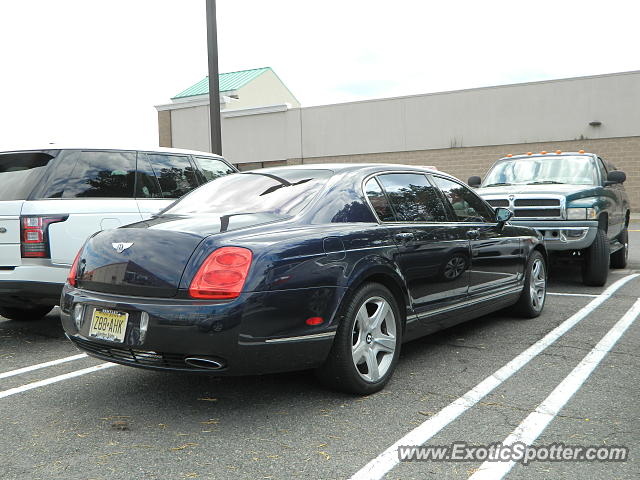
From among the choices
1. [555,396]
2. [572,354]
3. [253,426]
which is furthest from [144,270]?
[572,354]

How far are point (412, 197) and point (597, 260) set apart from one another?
436 centimetres

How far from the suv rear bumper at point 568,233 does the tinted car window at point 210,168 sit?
4.03m

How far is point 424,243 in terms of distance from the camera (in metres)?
4.61

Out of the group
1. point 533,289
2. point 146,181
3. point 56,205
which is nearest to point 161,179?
point 146,181

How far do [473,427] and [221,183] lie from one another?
2507 millimetres

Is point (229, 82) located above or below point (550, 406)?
above

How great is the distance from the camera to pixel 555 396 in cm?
A: 399

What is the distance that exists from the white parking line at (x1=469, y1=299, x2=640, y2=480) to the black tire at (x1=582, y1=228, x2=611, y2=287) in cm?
263

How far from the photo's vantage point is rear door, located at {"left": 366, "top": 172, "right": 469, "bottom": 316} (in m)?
4.44

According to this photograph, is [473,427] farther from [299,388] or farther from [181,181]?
[181,181]

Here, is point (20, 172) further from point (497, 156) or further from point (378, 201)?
point (497, 156)

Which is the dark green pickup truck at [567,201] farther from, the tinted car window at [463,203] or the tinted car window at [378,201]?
the tinted car window at [378,201]

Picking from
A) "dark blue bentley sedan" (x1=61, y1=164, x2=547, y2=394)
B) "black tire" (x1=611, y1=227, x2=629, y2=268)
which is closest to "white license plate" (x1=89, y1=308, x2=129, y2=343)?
"dark blue bentley sedan" (x1=61, y1=164, x2=547, y2=394)

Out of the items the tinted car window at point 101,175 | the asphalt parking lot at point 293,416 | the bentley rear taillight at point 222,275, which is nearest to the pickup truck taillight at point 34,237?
the tinted car window at point 101,175
